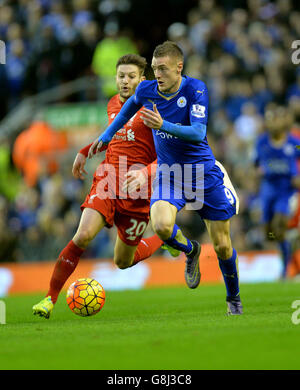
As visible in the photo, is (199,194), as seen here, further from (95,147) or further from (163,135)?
(95,147)

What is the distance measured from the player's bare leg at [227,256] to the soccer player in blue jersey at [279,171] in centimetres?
579

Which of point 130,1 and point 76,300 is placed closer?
point 76,300

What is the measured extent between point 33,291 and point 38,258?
113cm

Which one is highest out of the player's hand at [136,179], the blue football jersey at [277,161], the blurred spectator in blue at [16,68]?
the blurred spectator in blue at [16,68]

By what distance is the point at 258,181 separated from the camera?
1477cm

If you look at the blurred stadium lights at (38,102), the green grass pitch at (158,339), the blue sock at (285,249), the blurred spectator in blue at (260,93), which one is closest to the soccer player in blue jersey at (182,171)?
the green grass pitch at (158,339)

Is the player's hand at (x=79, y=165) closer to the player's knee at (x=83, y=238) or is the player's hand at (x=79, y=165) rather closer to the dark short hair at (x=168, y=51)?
the player's knee at (x=83, y=238)

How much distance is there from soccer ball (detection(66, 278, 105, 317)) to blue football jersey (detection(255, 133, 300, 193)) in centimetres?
626

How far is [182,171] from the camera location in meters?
7.20

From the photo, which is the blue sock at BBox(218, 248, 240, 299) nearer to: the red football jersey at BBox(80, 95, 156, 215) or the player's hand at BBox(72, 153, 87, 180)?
the red football jersey at BBox(80, 95, 156, 215)

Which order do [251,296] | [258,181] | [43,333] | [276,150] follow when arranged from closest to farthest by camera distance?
[43,333]
[251,296]
[276,150]
[258,181]

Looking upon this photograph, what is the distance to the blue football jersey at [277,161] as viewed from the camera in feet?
42.8

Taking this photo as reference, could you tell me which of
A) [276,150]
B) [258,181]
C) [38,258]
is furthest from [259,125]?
[38,258]
